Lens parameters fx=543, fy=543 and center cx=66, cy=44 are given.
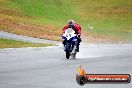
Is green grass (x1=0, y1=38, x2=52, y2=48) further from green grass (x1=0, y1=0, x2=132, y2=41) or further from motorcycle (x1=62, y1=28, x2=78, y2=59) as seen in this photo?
green grass (x1=0, y1=0, x2=132, y2=41)

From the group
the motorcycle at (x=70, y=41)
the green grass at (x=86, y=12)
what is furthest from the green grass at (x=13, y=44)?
the green grass at (x=86, y=12)

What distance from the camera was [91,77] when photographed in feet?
27.7

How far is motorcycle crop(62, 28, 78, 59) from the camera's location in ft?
82.0

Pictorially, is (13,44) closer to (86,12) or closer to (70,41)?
(70,41)

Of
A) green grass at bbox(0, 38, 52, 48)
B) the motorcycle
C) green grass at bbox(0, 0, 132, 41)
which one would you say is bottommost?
green grass at bbox(0, 38, 52, 48)

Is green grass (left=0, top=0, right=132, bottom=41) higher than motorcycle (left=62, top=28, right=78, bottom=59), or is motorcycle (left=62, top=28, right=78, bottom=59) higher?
green grass (left=0, top=0, right=132, bottom=41)

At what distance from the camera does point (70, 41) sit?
25422 millimetres

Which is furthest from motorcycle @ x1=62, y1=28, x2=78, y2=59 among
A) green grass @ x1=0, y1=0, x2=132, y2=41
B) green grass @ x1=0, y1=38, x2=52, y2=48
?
green grass @ x1=0, y1=0, x2=132, y2=41

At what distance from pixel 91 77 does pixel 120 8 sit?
69546 millimetres

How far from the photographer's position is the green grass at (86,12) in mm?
63638

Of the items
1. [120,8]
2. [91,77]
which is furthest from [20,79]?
[120,8]

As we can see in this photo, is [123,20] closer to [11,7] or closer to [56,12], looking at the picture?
[56,12]

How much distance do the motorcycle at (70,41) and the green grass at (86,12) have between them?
31.5m

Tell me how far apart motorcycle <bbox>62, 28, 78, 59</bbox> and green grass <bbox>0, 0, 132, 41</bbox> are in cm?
3152
